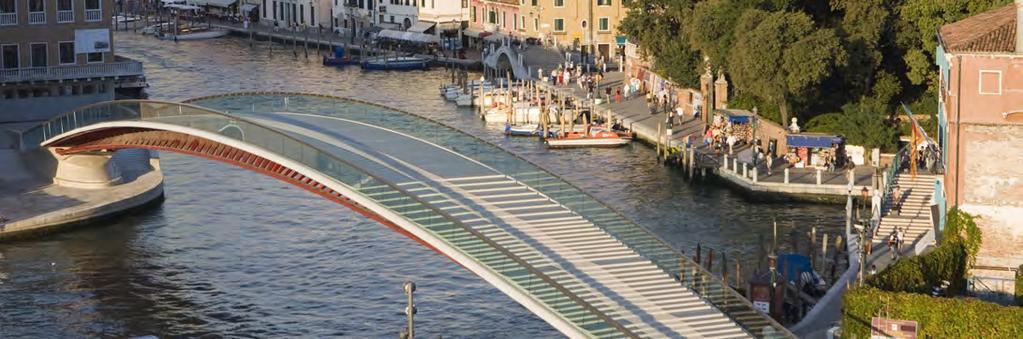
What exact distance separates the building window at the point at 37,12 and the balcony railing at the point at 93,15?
5.24 feet

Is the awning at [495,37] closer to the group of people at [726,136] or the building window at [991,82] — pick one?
the group of people at [726,136]

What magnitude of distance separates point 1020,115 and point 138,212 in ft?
91.9

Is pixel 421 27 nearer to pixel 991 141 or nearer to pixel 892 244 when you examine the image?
pixel 892 244

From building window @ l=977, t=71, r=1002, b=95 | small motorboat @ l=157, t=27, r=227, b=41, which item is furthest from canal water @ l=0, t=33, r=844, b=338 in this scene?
small motorboat @ l=157, t=27, r=227, b=41

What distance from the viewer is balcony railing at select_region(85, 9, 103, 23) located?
242 ft

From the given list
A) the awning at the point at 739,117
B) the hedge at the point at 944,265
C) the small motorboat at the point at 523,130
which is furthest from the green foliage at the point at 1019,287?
the small motorboat at the point at 523,130

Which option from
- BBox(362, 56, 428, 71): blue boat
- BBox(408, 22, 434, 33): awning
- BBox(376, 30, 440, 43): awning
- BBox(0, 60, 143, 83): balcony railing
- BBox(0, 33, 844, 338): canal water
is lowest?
BBox(0, 33, 844, 338): canal water

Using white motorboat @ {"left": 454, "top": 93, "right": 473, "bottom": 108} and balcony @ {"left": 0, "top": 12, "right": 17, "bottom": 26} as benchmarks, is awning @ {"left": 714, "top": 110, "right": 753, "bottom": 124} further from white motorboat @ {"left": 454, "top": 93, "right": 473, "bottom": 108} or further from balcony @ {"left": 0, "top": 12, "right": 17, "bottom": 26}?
balcony @ {"left": 0, "top": 12, "right": 17, "bottom": 26}

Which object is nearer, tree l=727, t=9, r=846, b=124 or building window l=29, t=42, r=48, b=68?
tree l=727, t=9, r=846, b=124

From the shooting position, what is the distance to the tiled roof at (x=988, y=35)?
4756 cm

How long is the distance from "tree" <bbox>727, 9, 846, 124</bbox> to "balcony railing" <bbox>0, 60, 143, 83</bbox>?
73.9 ft

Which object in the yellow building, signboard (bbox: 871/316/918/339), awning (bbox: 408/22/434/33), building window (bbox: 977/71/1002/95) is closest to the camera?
signboard (bbox: 871/316/918/339)

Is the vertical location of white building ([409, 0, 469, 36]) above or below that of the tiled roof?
below

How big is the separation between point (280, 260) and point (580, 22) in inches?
2071
